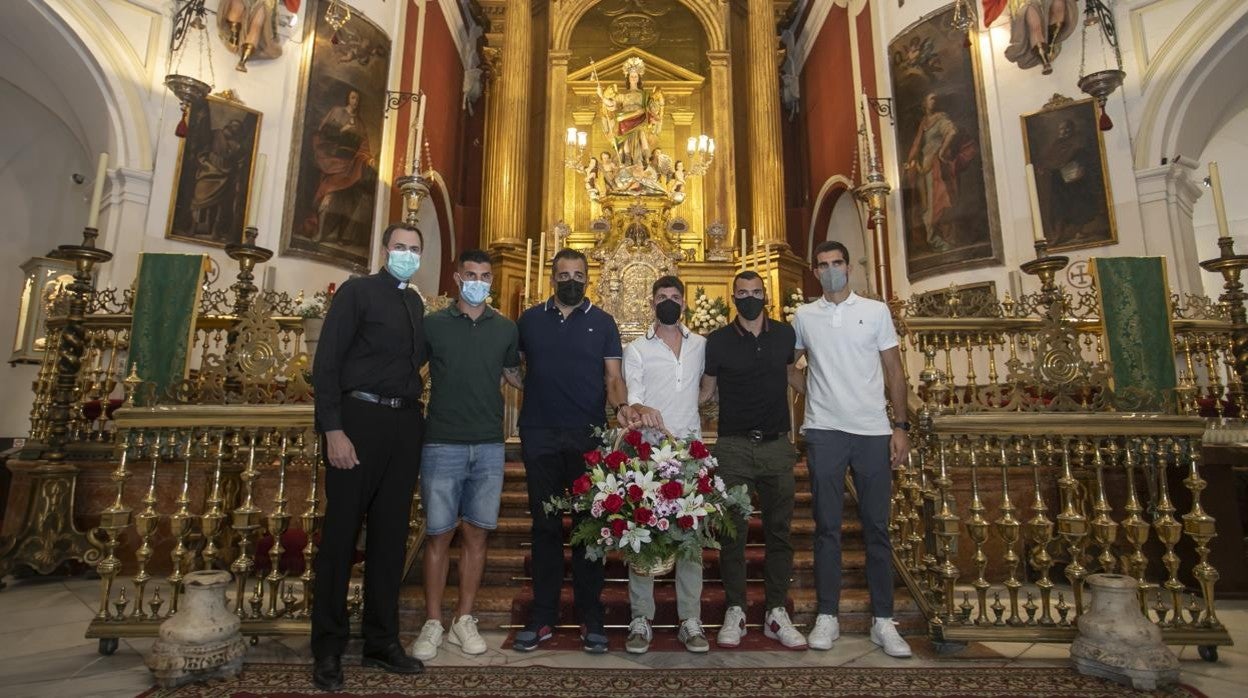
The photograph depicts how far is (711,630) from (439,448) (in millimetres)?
1506

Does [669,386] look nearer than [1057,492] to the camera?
Yes

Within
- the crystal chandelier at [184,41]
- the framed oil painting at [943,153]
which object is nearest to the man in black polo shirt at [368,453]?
the crystal chandelier at [184,41]

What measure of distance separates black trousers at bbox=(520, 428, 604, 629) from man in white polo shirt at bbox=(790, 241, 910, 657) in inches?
38.1

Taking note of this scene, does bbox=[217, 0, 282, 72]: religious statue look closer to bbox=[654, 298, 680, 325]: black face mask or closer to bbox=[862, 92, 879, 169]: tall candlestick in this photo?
bbox=[654, 298, 680, 325]: black face mask

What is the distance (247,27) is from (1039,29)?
8966mm

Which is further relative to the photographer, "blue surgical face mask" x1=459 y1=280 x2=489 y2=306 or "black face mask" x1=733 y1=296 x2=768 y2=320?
"black face mask" x1=733 y1=296 x2=768 y2=320

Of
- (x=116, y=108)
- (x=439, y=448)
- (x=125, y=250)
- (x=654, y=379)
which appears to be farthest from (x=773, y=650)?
(x=116, y=108)

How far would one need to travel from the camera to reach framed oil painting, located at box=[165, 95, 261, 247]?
6621 mm

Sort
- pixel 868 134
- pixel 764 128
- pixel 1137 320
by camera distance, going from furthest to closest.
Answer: pixel 764 128
pixel 868 134
pixel 1137 320

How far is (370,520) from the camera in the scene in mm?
2377

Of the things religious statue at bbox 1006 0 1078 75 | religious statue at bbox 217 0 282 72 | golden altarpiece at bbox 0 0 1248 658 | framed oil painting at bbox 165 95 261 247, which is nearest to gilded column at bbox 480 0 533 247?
golden altarpiece at bbox 0 0 1248 658

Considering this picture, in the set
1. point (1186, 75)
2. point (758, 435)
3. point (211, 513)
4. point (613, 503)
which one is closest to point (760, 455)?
point (758, 435)

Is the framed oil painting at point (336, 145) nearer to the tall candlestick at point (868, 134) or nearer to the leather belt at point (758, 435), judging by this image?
the tall candlestick at point (868, 134)

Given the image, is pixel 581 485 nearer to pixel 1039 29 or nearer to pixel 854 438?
pixel 854 438
